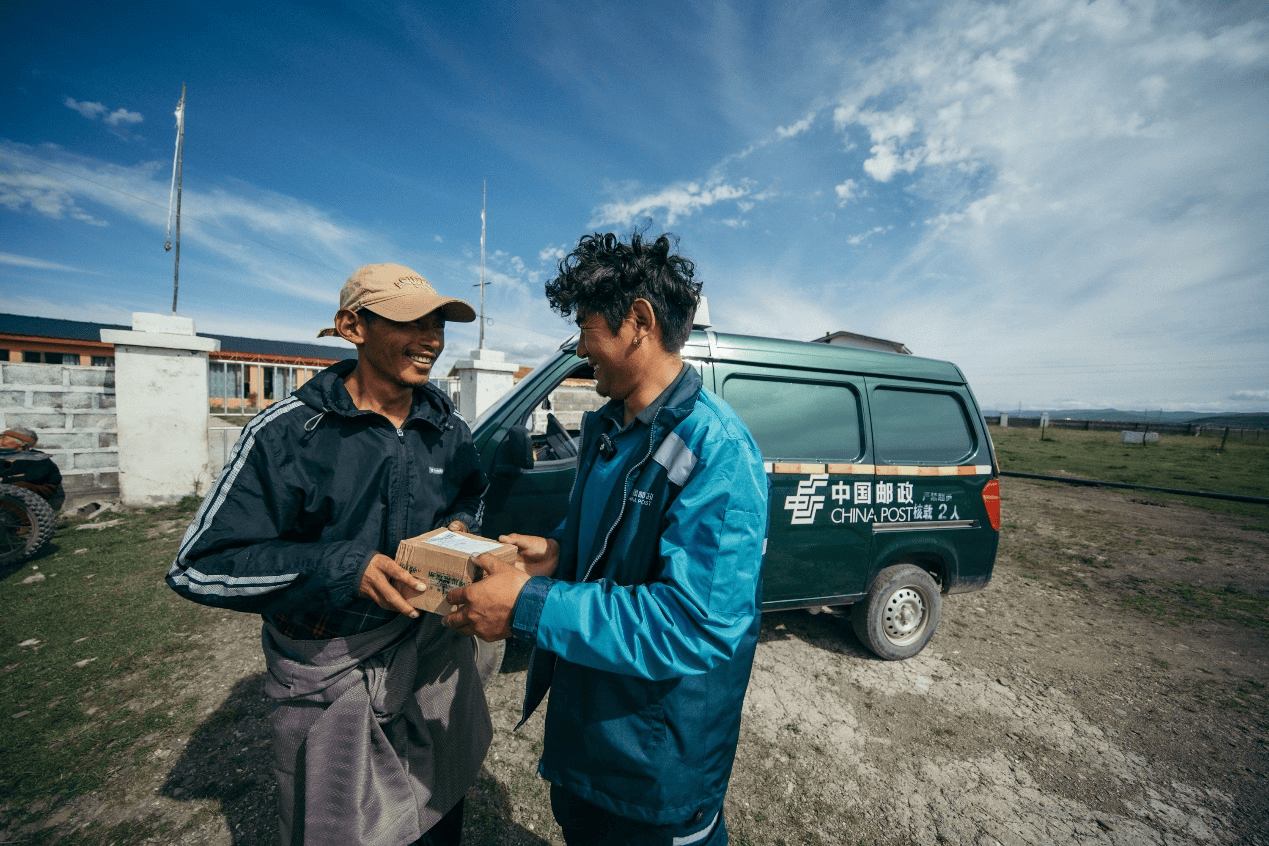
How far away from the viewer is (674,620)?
0.96 metres

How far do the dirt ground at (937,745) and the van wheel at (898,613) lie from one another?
0.16 meters

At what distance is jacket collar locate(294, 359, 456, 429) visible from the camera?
1.40 metres

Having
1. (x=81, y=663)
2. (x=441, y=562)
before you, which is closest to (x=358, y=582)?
(x=441, y=562)

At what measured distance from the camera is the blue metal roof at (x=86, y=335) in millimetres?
28392

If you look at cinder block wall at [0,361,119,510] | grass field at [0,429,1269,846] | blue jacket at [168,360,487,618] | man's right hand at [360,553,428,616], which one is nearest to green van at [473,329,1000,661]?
blue jacket at [168,360,487,618]

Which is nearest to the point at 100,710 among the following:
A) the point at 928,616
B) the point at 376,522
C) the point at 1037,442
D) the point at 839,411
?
the point at 376,522

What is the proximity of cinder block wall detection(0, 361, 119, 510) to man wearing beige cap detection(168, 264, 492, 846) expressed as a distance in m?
6.92

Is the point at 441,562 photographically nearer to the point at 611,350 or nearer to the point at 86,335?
the point at 611,350

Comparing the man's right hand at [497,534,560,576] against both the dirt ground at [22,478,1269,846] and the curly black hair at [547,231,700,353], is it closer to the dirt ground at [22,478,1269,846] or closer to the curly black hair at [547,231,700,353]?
the curly black hair at [547,231,700,353]

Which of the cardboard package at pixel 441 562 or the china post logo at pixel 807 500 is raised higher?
the cardboard package at pixel 441 562

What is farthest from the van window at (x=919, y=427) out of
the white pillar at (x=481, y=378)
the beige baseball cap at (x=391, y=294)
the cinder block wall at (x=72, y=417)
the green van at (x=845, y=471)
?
the cinder block wall at (x=72, y=417)

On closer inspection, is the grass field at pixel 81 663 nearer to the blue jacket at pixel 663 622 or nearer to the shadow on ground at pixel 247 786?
the shadow on ground at pixel 247 786

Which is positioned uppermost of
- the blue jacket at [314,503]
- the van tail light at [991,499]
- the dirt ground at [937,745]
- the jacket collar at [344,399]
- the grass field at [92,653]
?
the jacket collar at [344,399]

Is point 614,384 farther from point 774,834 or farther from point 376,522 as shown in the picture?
point 774,834
